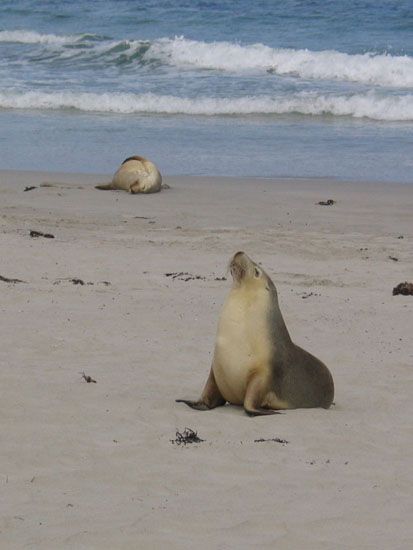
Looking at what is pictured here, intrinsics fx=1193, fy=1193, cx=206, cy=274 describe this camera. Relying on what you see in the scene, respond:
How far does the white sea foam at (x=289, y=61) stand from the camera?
82.0ft

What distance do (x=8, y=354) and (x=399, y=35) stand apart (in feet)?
85.5

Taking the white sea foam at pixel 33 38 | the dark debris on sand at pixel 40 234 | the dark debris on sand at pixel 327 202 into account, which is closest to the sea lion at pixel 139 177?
the dark debris on sand at pixel 327 202

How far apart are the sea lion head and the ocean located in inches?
343

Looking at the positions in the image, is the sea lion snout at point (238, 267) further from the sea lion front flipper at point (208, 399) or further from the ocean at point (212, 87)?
the ocean at point (212, 87)

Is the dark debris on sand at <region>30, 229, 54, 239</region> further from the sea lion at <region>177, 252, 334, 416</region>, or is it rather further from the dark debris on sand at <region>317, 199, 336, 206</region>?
the sea lion at <region>177, 252, 334, 416</region>

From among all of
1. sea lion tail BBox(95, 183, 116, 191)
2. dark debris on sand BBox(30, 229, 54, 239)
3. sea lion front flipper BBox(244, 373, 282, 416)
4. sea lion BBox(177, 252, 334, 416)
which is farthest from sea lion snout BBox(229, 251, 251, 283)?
sea lion tail BBox(95, 183, 116, 191)

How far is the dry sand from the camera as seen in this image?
400 centimetres

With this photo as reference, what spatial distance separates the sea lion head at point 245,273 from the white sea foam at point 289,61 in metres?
19.3

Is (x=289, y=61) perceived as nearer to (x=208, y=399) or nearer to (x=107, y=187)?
(x=107, y=187)

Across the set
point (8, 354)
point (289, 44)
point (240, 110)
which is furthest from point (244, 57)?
point (8, 354)

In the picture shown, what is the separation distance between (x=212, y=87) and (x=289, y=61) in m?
3.68

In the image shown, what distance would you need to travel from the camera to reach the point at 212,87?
918 inches

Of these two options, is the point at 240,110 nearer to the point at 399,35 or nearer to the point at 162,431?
the point at 399,35

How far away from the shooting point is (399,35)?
30719 mm
